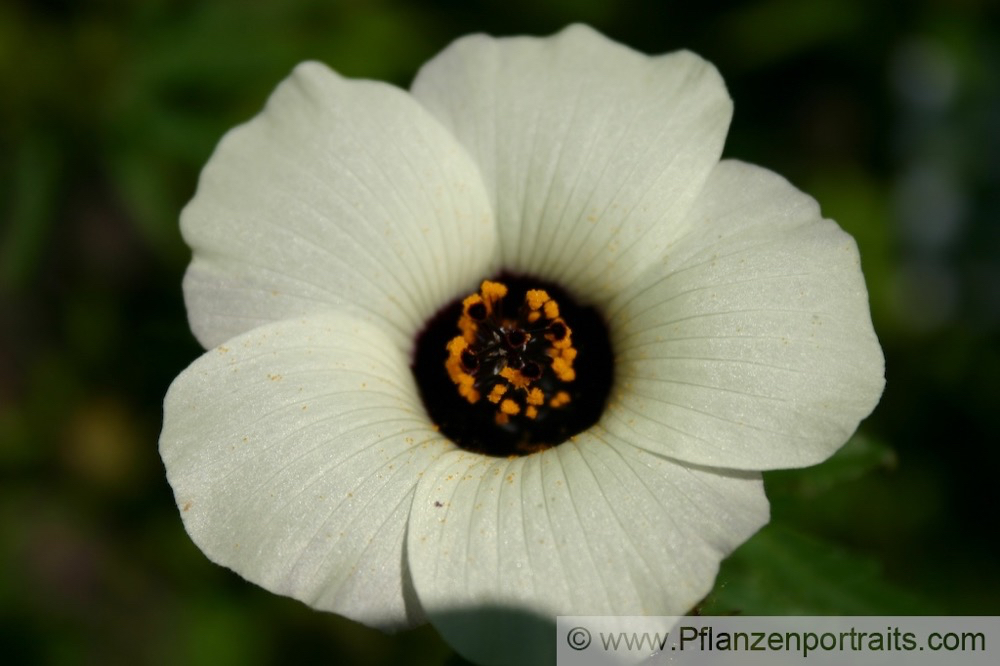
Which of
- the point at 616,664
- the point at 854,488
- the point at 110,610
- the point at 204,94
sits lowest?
the point at 110,610

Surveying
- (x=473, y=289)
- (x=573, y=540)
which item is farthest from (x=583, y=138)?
(x=573, y=540)

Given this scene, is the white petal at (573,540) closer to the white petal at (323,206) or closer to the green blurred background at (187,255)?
the white petal at (323,206)

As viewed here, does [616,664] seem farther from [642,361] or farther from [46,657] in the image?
[46,657]

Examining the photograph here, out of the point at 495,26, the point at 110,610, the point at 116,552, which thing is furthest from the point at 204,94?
the point at 110,610

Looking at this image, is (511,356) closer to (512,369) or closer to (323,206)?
(512,369)

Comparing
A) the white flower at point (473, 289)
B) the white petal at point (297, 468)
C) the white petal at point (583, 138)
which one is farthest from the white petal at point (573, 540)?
the white petal at point (583, 138)

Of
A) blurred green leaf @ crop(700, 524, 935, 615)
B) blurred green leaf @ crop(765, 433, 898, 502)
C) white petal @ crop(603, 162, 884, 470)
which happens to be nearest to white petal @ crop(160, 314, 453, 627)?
white petal @ crop(603, 162, 884, 470)
